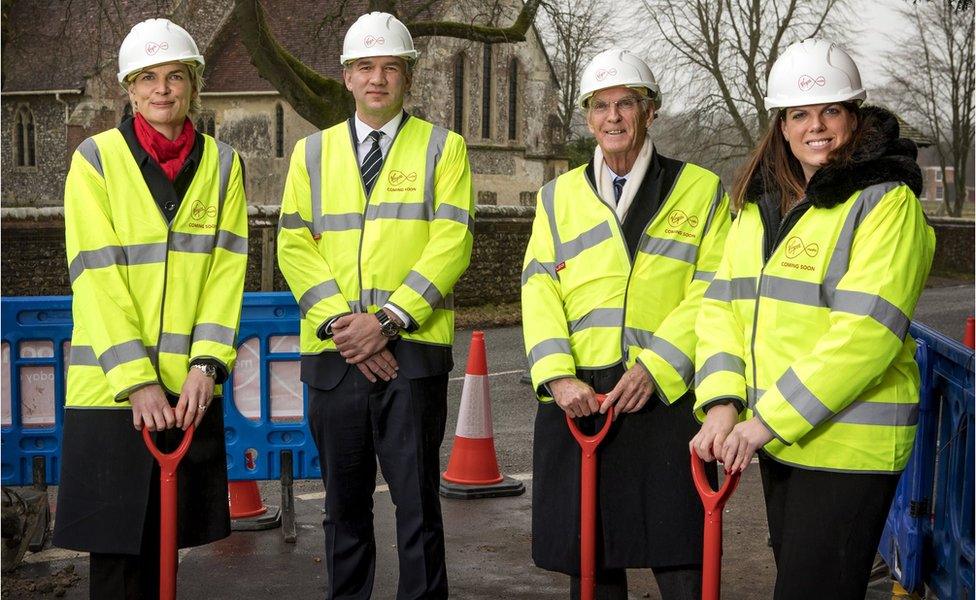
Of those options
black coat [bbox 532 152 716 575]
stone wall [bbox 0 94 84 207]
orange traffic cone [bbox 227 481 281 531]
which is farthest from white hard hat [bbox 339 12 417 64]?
stone wall [bbox 0 94 84 207]

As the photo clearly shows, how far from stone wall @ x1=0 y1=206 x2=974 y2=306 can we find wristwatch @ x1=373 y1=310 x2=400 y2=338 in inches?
274

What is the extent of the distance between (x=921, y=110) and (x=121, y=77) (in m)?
53.7

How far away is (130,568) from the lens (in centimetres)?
395

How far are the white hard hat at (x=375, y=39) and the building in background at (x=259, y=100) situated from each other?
32149mm

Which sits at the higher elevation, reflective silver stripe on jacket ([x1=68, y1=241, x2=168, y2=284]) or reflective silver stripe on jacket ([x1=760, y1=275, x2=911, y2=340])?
reflective silver stripe on jacket ([x1=68, y1=241, x2=168, y2=284])

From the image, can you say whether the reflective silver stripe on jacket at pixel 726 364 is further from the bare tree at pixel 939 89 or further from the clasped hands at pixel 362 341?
the bare tree at pixel 939 89

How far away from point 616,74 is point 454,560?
2824 millimetres

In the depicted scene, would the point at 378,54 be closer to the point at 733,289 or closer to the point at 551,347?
the point at 551,347

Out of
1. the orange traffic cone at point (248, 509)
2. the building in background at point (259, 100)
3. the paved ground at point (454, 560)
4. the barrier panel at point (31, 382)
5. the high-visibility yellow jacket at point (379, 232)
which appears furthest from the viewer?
the building in background at point (259, 100)

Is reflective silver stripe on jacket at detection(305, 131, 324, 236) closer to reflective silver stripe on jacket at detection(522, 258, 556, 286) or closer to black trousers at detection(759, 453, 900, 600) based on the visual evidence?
reflective silver stripe on jacket at detection(522, 258, 556, 286)

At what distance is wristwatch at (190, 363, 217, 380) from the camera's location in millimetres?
3982

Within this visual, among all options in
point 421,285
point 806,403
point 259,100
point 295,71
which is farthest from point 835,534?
point 259,100

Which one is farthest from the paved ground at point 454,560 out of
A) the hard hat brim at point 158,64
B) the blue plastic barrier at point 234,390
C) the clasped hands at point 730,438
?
the hard hat brim at point 158,64

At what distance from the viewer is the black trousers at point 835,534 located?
3.17 m
